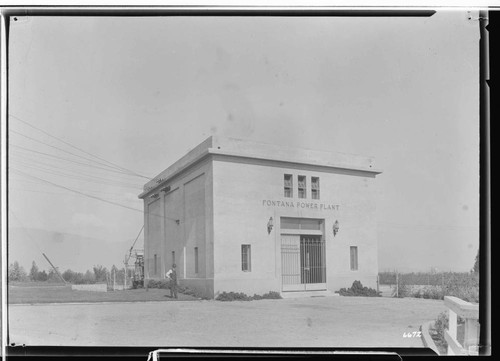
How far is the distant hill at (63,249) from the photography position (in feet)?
9.93

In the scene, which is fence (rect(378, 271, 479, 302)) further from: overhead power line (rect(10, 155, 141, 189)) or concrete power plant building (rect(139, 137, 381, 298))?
overhead power line (rect(10, 155, 141, 189))

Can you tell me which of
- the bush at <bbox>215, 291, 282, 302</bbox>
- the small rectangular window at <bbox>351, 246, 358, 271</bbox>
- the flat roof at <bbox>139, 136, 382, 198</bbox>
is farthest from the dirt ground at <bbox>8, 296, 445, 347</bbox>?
the flat roof at <bbox>139, 136, 382, 198</bbox>

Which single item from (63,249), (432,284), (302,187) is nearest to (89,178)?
(63,249)

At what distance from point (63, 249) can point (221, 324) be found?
1.06 meters

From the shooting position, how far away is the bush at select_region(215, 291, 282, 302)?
10.1 feet

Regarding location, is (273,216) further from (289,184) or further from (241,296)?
(241,296)

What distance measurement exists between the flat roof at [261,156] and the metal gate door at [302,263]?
484 mm

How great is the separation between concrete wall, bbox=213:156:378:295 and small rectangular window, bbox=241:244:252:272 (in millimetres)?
25

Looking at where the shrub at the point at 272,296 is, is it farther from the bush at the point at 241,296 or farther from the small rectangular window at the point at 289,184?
the small rectangular window at the point at 289,184

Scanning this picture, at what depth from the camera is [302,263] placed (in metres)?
3.17

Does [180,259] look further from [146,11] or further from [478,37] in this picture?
[478,37]

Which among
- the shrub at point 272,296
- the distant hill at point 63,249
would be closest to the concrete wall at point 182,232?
the distant hill at point 63,249

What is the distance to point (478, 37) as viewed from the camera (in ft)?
9.80
